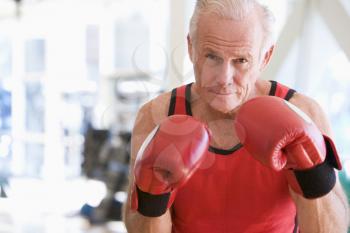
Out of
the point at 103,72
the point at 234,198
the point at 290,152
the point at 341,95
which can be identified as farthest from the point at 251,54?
the point at 103,72

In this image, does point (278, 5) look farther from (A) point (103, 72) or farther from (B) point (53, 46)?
(B) point (53, 46)

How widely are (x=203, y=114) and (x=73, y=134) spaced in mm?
4328

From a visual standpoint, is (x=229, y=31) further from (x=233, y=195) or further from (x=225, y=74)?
(x=233, y=195)

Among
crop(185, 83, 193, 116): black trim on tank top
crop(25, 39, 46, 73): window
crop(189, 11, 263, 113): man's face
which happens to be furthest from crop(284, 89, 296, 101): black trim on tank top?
crop(25, 39, 46, 73): window

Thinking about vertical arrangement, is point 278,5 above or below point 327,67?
above

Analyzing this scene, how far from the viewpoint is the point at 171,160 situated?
2.45ft

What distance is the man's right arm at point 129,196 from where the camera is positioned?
980mm

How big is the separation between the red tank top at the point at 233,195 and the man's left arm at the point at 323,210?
2.6 inches

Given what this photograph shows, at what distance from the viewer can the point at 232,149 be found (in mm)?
986

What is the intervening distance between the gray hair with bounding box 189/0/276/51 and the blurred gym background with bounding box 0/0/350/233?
1.08 metres

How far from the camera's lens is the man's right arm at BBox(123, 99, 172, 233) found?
980 mm

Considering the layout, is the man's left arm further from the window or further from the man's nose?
the window

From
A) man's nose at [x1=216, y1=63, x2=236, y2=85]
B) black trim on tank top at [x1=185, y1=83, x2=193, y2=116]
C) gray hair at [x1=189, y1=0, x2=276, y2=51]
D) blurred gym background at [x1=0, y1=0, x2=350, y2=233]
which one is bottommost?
blurred gym background at [x1=0, y1=0, x2=350, y2=233]

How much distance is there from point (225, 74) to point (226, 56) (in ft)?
0.13
